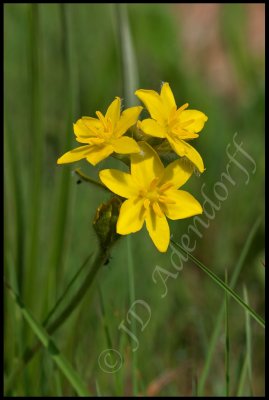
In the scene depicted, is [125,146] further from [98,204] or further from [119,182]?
[98,204]

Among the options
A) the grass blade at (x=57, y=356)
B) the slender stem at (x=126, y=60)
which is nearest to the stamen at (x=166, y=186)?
the grass blade at (x=57, y=356)

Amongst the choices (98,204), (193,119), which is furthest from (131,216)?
(98,204)

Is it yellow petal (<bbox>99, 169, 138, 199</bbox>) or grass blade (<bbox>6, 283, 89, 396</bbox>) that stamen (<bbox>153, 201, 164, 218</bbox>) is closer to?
yellow petal (<bbox>99, 169, 138, 199</bbox>)

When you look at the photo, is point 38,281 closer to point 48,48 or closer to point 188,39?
point 48,48

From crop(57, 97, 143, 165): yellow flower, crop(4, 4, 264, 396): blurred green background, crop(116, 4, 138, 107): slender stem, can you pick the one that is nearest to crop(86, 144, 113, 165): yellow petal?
crop(57, 97, 143, 165): yellow flower

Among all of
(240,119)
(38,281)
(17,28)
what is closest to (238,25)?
(240,119)

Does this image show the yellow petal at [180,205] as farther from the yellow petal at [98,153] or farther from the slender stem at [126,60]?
the slender stem at [126,60]
